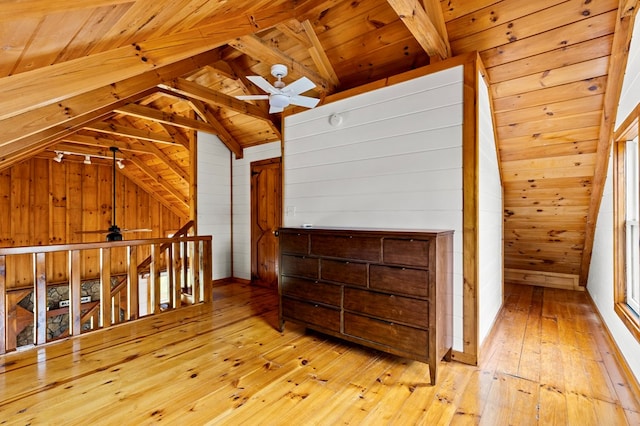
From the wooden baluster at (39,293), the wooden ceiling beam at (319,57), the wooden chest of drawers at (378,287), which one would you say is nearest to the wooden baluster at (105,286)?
the wooden baluster at (39,293)

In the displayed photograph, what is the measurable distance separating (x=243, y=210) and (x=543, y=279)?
5.16 metres

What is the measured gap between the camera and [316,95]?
12.8ft

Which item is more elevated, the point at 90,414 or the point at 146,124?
the point at 146,124

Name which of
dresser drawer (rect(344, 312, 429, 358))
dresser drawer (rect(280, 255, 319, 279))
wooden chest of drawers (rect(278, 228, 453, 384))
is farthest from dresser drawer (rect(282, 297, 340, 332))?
dresser drawer (rect(280, 255, 319, 279))

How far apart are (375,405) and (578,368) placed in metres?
1.70

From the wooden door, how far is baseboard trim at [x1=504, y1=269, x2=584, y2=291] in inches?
158

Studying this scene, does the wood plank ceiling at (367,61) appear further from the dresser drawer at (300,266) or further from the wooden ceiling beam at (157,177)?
the wooden ceiling beam at (157,177)

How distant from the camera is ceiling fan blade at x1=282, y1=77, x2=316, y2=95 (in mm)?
2504

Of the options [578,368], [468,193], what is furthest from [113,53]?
[578,368]

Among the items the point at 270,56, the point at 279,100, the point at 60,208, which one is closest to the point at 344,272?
the point at 279,100

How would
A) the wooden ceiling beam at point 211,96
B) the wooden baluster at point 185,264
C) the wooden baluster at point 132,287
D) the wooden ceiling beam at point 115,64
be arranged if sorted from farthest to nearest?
1. the wooden baluster at point 185,264
2. the wooden ceiling beam at point 211,96
3. the wooden baluster at point 132,287
4. the wooden ceiling beam at point 115,64

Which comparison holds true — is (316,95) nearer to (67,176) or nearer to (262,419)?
(262,419)

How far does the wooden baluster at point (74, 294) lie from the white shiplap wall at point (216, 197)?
2345 millimetres

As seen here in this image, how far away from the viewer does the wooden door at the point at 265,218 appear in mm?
4957
